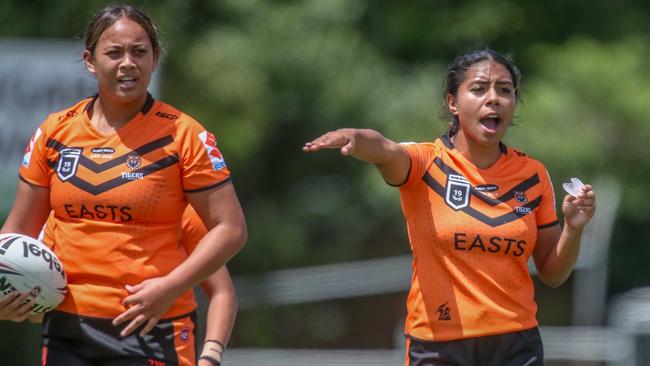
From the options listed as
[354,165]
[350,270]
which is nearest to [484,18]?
[354,165]

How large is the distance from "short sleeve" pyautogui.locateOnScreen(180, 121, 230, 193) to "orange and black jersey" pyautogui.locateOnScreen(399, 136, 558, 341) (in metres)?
0.73

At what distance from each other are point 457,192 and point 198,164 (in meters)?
0.99

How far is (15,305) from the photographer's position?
427cm

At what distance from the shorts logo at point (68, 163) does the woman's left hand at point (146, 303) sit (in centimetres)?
45

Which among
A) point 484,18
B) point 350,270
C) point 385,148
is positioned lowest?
point 350,270

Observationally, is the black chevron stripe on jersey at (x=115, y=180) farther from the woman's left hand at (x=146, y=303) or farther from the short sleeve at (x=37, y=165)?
the woman's left hand at (x=146, y=303)

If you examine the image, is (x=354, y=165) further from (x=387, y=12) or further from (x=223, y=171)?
(x=223, y=171)

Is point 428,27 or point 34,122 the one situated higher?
point 428,27

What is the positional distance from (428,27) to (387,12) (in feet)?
1.43

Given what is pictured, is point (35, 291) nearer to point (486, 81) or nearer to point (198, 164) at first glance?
point (198, 164)

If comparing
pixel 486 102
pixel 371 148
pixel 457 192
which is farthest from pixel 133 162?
pixel 486 102

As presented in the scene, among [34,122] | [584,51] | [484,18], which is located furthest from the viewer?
[484,18]

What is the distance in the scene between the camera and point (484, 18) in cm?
1206

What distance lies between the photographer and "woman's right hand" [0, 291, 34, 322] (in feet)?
13.9
